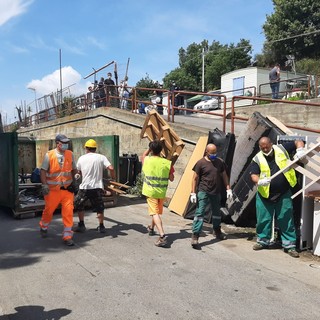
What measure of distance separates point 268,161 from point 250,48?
167 ft

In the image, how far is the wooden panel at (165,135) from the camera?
24.1 feet

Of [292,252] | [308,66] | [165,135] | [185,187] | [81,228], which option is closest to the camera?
[292,252]

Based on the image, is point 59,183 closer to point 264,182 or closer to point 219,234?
point 219,234

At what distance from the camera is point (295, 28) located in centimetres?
3809

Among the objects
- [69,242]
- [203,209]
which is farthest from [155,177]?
[69,242]

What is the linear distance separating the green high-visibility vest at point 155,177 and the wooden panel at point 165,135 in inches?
46.9

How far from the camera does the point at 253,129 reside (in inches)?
275

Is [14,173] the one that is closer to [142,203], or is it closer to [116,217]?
[116,217]

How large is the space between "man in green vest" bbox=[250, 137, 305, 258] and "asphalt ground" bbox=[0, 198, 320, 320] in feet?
0.82

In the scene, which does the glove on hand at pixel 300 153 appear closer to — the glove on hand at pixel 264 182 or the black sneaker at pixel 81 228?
the glove on hand at pixel 264 182

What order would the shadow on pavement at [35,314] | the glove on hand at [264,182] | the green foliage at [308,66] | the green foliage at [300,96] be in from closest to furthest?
the shadow on pavement at [35,314]
the glove on hand at [264,182]
the green foliage at [300,96]
the green foliage at [308,66]

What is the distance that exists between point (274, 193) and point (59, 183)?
323cm

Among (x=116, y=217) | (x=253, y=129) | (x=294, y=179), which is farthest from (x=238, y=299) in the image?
(x=116, y=217)

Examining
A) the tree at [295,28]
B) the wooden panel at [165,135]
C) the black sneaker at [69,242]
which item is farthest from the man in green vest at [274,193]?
the tree at [295,28]
